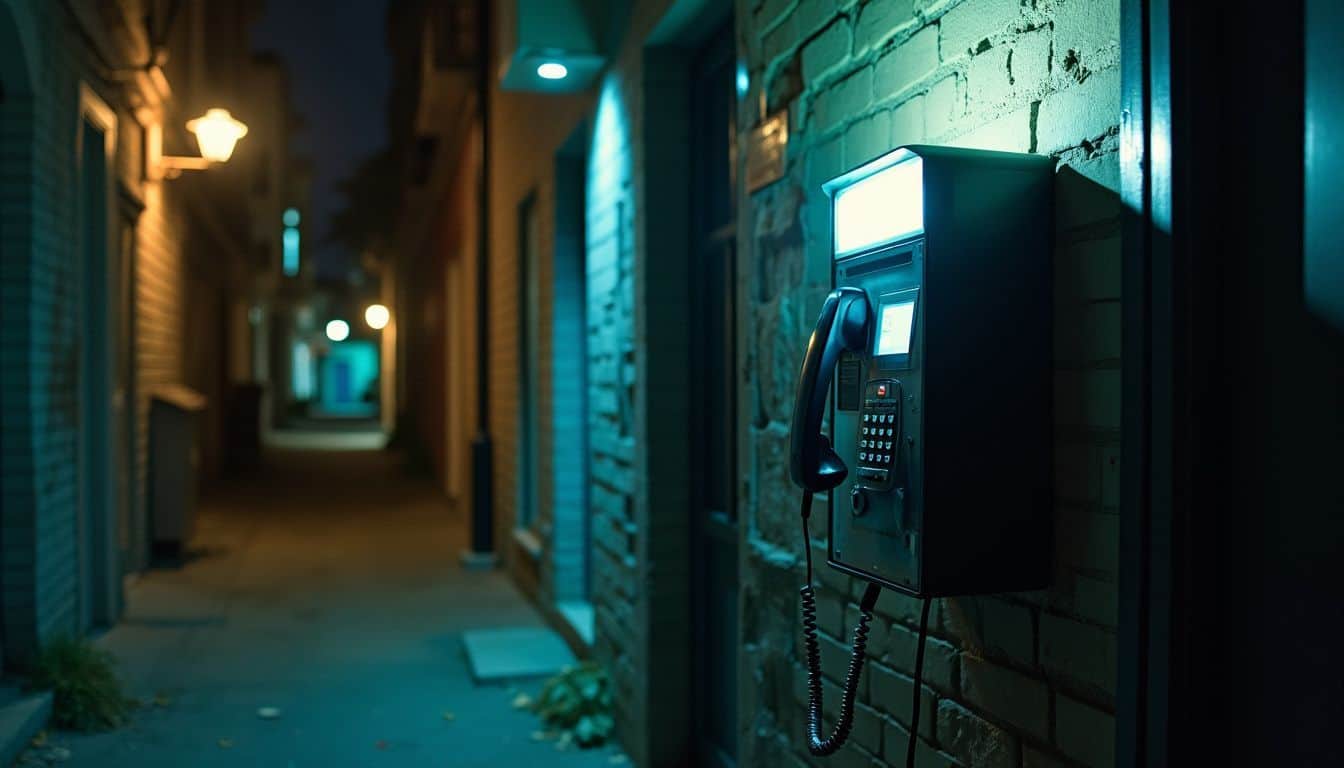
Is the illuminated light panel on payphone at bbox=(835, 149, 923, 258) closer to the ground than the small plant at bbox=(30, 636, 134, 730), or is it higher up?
higher up

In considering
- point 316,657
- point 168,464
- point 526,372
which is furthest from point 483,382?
point 316,657

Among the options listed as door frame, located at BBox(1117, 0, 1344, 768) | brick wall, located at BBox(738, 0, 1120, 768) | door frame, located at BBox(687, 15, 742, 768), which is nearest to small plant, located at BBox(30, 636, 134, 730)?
door frame, located at BBox(687, 15, 742, 768)

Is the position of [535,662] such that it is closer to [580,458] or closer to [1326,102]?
[580,458]

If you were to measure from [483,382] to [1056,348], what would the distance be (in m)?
8.42

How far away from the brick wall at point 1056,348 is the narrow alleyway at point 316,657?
231cm

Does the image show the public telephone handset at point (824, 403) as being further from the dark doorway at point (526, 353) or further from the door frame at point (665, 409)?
the dark doorway at point (526, 353)

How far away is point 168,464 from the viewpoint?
391 inches

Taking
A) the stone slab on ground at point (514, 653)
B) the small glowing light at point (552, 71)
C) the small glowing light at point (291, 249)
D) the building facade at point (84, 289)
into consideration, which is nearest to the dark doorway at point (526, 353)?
the stone slab on ground at point (514, 653)

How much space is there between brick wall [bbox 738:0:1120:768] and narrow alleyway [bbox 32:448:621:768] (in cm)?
231

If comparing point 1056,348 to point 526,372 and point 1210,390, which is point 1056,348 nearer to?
point 1210,390

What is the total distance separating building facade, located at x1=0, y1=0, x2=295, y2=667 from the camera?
5.69m

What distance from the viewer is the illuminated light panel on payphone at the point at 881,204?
2158 mm

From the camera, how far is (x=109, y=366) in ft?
24.6

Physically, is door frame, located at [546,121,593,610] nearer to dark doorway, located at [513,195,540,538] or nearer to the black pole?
dark doorway, located at [513,195,540,538]
